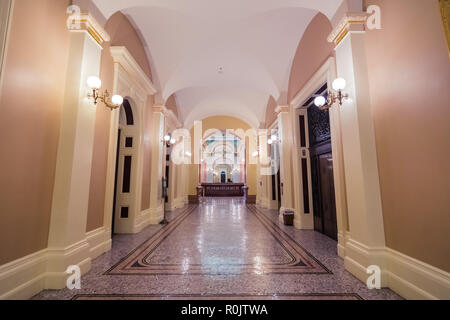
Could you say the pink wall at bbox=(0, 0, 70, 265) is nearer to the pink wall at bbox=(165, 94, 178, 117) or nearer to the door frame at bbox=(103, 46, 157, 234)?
the door frame at bbox=(103, 46, 157, 234)

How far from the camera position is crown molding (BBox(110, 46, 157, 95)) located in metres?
3.44

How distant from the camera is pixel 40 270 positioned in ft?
6.62

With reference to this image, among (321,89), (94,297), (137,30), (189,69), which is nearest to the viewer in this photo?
(94,297)

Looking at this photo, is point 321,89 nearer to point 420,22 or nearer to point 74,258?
point 420,22

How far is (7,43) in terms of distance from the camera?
1.74m

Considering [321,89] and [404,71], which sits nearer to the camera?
[404,71]

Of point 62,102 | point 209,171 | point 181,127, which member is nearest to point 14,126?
point 62,102

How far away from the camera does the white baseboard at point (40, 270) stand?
1697 mm

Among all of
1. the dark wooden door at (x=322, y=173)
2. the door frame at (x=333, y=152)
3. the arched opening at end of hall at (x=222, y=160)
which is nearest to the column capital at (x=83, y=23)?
the door frame at (x=333, y=152)

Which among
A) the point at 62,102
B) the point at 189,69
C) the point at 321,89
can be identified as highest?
the point at 189,69

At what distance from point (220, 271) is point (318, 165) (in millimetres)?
3407

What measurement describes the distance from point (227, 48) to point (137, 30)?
7.47 feet

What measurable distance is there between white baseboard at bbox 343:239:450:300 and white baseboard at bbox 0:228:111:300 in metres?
3.41

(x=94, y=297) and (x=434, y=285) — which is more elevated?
(x=434, y=285)
